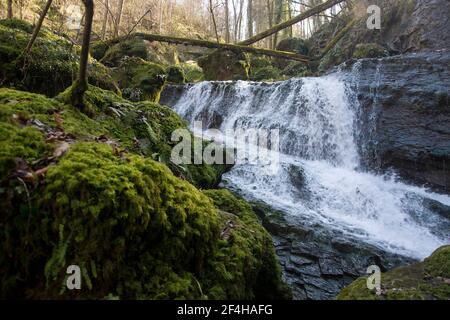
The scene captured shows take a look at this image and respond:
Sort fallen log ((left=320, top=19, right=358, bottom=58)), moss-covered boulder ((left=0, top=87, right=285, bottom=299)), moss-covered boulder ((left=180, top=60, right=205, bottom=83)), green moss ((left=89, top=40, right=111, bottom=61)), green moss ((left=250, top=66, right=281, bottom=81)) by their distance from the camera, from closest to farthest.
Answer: moss-covered boulder ((left=0, top=87, right=285, bottom=299)) → green moss ((left=89, top=40, right=111, bottom=61)) → fallen log ((left=320, top=19, right=358, bottom=58)) → green moss ((left=250, top=66, right=281, bottom=81)) → moss-covered boulder ((left=180, top=60, right=205, bottom=83))

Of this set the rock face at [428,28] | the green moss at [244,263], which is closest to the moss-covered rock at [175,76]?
the rock face at [428,28]

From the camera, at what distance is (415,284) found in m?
2.85

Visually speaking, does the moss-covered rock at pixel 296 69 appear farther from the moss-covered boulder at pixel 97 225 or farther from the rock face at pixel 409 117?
the moss-covered boulder at pixel 97 225

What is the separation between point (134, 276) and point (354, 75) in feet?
37.2

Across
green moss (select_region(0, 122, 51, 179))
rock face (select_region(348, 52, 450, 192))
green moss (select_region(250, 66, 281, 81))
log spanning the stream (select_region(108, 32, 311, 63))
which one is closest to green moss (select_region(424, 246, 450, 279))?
green moss (select_region(0, 122, 51, 179))

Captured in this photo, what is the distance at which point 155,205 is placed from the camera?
2.12 metres

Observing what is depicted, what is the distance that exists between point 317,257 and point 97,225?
452 cm

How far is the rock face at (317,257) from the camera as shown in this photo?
4789 millimetres

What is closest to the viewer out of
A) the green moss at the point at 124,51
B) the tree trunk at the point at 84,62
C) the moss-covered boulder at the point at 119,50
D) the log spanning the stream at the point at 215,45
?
the tree trunk at the point at 84,62

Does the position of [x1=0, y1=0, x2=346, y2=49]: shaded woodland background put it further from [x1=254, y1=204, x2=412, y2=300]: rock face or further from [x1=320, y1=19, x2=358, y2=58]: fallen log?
[x1=254, y1=204, x2=412, y2=300]: rock face

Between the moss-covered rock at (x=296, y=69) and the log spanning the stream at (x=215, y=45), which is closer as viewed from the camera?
the log spanning the stream at (x=215, y=45)

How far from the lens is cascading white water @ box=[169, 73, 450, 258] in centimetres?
689

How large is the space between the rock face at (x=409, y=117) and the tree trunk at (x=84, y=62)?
28.8 feet

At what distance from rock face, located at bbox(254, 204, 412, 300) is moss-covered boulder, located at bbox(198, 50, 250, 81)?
1401 centimetres
